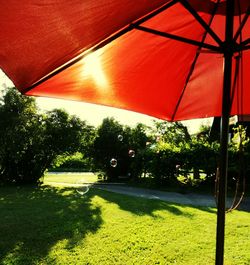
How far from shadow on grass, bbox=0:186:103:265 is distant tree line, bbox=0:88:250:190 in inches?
186

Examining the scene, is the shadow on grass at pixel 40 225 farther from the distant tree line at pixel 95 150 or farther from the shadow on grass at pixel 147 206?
the distant tree line at pixel 95 150

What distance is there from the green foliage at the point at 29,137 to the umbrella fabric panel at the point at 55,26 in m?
13.8

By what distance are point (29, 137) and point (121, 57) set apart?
548 inches

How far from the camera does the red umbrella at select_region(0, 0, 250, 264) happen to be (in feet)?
6.57

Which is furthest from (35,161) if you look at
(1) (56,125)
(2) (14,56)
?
(2) (14,56)

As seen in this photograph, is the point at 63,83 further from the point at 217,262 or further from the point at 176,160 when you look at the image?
the point at 176,160

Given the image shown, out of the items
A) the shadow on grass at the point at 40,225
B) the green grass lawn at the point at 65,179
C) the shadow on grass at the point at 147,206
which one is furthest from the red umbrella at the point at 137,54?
the green grass lawn at the point at 65,179

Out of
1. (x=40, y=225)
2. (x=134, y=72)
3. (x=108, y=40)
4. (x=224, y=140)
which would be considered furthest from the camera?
(x=40, y=225)

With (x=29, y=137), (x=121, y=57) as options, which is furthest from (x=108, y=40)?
(x=29, y=137)

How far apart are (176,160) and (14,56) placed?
45.2 feet

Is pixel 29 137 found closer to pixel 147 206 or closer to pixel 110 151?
pixel 110 151

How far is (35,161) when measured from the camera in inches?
694

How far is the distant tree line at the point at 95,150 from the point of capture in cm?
1513

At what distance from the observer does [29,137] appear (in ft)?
53.0
